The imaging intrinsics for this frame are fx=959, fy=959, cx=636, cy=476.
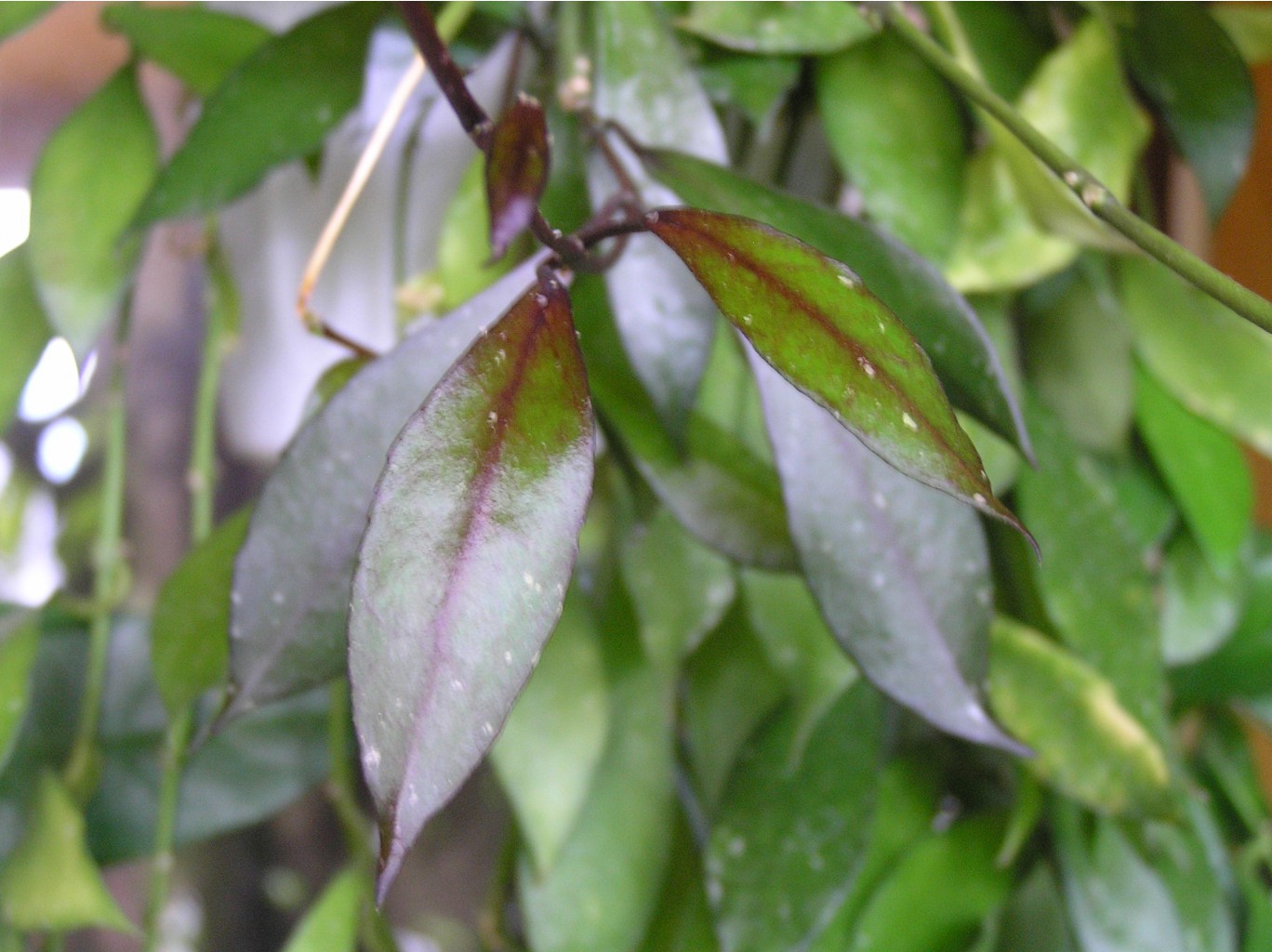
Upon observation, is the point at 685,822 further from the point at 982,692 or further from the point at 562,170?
the point at 562,170

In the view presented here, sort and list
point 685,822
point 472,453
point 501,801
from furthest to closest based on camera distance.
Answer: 1. point 501,801
2. point 685,822
3. point 472,453

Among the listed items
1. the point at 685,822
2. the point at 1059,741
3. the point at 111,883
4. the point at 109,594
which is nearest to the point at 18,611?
the point at 109,594

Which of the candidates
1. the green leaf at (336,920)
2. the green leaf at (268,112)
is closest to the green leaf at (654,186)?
the green leaf at (268,112)

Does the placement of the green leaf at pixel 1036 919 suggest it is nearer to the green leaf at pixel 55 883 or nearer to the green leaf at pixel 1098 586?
the green leaf at pixel 1098 586

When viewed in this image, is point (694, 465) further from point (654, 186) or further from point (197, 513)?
point (197, 513)

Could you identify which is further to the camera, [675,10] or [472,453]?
[675,10]
